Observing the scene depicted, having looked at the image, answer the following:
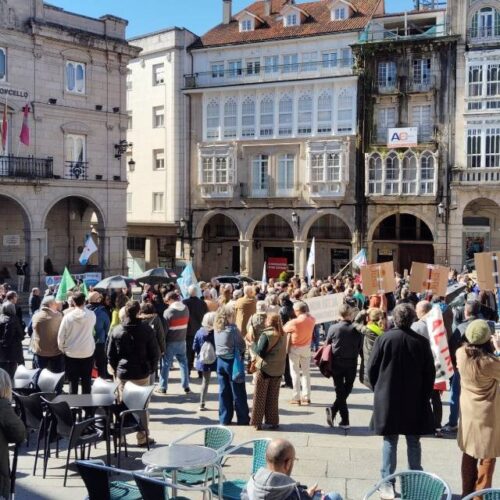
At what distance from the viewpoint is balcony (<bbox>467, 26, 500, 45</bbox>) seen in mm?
31766

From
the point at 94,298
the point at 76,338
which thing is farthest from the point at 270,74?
the point at 76,338

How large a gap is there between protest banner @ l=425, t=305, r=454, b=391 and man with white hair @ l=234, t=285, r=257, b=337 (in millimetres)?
5019

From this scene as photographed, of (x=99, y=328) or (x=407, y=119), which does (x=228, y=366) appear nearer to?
(x=99, y=328)

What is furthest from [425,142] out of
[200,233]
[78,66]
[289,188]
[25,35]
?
[25,35]

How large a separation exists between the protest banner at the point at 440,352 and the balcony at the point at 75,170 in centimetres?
2298

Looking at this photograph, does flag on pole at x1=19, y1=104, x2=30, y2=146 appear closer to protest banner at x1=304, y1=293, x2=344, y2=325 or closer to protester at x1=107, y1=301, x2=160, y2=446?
protest banner at x1=304, y1=293, x2=344, y2=325

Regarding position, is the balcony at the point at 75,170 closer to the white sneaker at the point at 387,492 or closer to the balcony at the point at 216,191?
the balcony at the point at 216,191

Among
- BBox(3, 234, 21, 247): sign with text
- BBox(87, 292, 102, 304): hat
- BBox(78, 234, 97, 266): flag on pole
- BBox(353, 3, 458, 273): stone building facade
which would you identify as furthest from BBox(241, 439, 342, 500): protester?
BBox(353, 3, 458, 273): stone building facade

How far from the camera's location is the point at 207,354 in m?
10.3

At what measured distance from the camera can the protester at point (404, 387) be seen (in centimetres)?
693

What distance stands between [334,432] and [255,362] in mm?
1479

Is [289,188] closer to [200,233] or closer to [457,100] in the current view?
[200,233]

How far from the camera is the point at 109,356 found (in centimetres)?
920

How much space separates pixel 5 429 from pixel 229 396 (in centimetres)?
454
